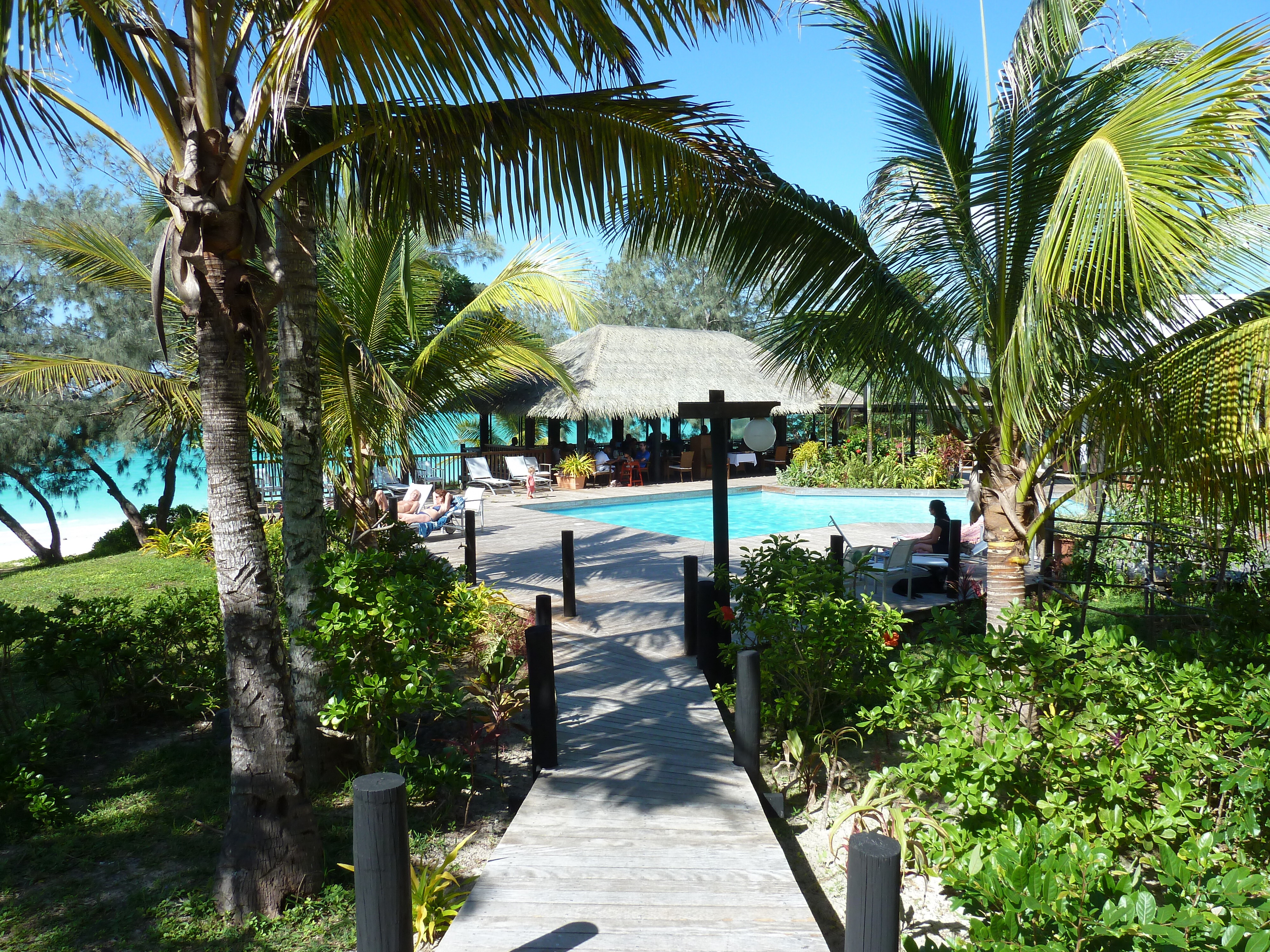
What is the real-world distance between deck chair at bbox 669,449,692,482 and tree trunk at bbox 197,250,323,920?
1945 cm

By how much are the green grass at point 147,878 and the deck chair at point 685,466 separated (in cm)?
1830

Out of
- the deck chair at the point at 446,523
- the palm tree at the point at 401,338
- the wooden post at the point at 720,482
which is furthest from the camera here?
the deck chair at the point at 446,523

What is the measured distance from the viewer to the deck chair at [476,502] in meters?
15.1

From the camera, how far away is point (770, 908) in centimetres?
341

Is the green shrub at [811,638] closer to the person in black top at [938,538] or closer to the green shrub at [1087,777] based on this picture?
the green shrub at [1087,777]

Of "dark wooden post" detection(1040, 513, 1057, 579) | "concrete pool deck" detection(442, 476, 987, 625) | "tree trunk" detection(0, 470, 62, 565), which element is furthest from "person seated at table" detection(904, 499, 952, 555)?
"tree trunk" detection(0, 470, 62, 565)

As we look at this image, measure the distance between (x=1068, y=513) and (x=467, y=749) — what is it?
13.8m

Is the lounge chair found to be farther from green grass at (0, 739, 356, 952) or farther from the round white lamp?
Answer: green grass at (0, 739, 356, 952)

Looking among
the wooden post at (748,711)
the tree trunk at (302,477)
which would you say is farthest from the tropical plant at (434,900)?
the wooden post at (748,711)

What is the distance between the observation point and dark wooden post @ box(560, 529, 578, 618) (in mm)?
8094

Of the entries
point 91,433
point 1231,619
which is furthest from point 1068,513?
point 91,433

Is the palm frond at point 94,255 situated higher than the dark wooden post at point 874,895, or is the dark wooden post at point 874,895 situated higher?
the palm frond at point 94,255

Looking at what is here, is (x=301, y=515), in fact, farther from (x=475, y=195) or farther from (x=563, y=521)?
(x=563, y=521)

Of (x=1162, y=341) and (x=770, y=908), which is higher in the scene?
(x=1162, y=341)
